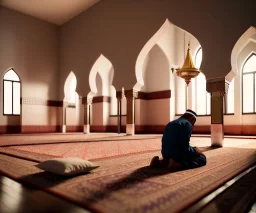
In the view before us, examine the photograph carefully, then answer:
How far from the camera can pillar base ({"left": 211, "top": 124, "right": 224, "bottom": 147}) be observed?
5.22m

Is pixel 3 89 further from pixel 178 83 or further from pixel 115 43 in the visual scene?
pixel 178 83

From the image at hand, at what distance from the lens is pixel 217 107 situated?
5.42 meters

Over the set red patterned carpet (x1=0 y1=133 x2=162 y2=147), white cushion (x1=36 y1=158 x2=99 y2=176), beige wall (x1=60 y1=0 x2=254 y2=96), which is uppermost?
beige wall (x1=60 y1=0 x2=254 y2=96)

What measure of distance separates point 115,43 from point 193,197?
7.43 metres

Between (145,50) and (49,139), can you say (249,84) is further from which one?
(49,139)

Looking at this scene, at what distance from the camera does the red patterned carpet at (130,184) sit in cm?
154

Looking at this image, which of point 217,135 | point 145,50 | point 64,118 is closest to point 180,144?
point 217,135

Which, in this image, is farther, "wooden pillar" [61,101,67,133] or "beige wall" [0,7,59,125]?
"wooden pillar" [61,101,67,133]

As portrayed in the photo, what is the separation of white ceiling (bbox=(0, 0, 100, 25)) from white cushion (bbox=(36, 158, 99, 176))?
333 inches

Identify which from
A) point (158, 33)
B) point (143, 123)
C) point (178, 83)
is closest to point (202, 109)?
point (178, 83)

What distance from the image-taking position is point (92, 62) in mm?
9469

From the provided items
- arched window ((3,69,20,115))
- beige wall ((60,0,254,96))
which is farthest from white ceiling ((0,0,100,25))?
arched window ((3,69,20,115))

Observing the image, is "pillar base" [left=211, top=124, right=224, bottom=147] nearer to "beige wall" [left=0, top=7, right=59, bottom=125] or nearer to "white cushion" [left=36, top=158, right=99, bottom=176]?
"white cushion" [left=36, top=158, right=99, bottom=176]

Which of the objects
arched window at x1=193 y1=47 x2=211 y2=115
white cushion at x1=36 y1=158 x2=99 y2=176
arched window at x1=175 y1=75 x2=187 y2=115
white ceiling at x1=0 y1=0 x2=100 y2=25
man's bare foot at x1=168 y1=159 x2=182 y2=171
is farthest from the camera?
arched window at x1=175 y1=75 x2=187 y2=115
